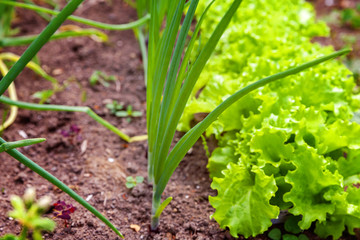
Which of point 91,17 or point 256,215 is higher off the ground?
point 91,17

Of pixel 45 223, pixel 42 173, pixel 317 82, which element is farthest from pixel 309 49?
pixel 45 223

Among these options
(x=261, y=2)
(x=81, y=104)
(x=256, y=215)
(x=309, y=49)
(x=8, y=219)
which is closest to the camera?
(x=256, y=215)

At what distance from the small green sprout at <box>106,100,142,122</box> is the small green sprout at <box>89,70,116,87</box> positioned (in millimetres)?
238

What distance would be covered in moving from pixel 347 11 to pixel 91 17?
2.35 m

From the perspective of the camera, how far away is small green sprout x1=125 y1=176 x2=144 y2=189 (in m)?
1.81

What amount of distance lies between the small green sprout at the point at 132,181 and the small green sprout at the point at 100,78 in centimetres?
94

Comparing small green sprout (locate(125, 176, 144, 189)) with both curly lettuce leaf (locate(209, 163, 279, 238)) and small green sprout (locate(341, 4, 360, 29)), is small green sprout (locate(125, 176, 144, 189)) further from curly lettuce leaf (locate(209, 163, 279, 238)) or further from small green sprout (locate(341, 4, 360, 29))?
small green sprout (locate(341, 4, 360, 29))

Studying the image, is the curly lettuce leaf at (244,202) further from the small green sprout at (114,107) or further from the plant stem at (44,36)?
the small green sprout at (114,107)

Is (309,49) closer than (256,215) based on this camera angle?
No

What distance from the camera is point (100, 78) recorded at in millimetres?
2648

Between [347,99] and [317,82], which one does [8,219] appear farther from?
[347,99]

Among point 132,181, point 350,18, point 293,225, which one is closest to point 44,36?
point 132,181

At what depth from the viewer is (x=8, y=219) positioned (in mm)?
1563

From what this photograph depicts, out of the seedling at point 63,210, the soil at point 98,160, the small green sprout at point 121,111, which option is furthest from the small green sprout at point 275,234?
the small green sprout at point 121,111
